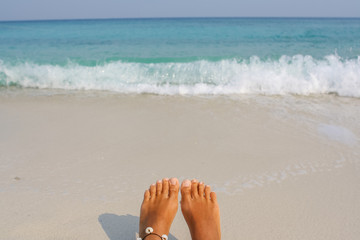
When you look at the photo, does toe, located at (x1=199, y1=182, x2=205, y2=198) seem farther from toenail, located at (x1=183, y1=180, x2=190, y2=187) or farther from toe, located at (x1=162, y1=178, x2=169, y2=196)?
toe, located at (x1=162, y1=178, x2=169, y2=196)

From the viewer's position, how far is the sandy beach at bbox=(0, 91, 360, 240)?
173 cm

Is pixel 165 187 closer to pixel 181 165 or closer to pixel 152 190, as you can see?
pixel 152 190

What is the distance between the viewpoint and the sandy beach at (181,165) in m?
1.73

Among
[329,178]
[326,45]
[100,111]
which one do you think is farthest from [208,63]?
[326,45]

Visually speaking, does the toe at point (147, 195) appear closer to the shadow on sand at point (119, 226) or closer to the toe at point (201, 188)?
the shadow on sand at point (119, 226)

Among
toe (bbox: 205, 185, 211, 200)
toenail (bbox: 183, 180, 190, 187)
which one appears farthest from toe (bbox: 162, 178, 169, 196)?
toe (bbox: 205, 185, 211, 200)

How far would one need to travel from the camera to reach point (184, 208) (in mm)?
1927

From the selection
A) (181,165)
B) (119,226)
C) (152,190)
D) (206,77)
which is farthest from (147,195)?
(206,77)

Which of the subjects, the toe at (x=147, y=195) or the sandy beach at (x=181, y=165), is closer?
the sandy beach at (x=181, y=165)

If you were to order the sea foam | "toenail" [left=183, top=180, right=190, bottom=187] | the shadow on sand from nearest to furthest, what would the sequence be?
the shadow on sand, "toenail" [left=183, top=180, right=190, bottom=187], the sea foam

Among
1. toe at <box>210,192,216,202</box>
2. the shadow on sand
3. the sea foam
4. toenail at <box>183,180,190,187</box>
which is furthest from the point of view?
the sea foam

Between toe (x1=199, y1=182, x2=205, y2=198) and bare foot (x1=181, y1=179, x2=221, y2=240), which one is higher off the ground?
toe (x1=199, y1=182, x2=205, y2=198)

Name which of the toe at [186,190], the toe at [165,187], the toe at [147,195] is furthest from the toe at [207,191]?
the toe at [147,195]

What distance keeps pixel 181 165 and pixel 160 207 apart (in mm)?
615
